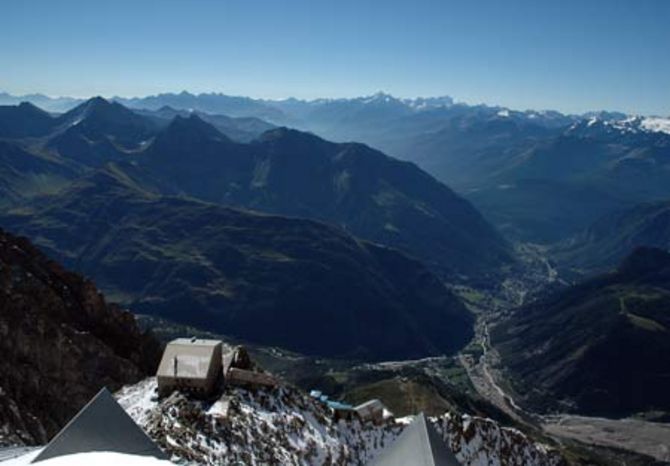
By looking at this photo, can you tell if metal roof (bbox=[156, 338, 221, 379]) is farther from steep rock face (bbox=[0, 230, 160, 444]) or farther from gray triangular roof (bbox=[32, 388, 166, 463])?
gray triangular roof (bbox=[32, 388, 166, 463])

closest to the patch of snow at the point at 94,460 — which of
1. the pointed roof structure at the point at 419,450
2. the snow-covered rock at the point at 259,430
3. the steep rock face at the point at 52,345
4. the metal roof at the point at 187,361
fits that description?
the snow-covered rock at the point at 259,430

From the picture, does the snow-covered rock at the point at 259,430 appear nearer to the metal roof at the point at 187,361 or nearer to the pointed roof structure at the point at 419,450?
the metal roof at the point at 187,361

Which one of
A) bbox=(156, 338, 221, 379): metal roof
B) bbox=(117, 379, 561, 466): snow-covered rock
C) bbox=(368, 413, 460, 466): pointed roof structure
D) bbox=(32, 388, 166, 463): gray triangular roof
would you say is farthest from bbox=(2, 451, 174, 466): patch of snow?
bbox=(156, 338, 221, 379): metal roof

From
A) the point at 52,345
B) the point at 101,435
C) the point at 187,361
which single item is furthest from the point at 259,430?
the point at 52,345

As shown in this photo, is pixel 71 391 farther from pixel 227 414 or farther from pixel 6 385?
pixel 227 414

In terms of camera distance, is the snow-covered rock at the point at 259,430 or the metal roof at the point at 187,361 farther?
the metal roof at the point at 187,361

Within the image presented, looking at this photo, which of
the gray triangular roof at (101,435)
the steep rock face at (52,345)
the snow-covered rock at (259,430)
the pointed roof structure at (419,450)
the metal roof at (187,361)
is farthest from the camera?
the steep rock face at (52,345)

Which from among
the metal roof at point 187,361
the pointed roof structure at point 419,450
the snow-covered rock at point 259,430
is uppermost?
the pointed roof structure at point 419,450
